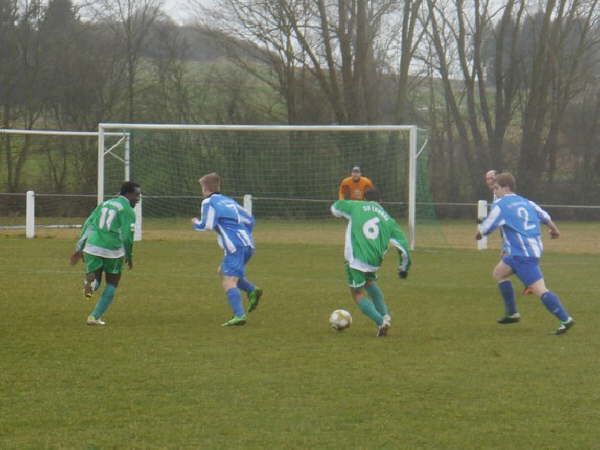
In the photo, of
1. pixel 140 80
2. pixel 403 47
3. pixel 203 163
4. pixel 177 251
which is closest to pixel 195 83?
pixel 140 80

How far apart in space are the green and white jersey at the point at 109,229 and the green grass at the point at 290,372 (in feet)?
2.56

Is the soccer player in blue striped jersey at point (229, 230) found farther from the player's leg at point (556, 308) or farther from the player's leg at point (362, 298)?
the player's leg at point (556, 308)

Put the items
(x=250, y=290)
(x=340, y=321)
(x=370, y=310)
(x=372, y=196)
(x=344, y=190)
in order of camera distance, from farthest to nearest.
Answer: (x=344, y=190) < (x=250, y=290) < (x=340, y=321) < (x=372, y=196) < (x=370, y=310)

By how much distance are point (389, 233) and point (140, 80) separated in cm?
3107

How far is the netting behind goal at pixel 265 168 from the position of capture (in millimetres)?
25391

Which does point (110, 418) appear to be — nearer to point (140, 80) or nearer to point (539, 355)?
point (539, 355)

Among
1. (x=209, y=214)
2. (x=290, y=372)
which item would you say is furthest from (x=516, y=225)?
(x=290, y=372)

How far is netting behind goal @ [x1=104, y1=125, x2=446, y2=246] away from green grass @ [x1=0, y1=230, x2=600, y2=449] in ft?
37.3

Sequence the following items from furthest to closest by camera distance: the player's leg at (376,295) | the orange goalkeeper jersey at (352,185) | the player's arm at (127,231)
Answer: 1. the orange goalkeeper jersey at (352,185)
2. the player's arm at (127,231)
3. the player's leg at (376,295)

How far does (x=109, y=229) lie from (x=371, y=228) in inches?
104

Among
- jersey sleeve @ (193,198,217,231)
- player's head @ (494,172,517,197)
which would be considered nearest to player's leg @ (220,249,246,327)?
jersey sleeve @ (193,198,217,231)

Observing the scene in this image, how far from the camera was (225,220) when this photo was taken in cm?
1027

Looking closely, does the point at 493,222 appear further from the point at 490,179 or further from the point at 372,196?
the point at 490,179

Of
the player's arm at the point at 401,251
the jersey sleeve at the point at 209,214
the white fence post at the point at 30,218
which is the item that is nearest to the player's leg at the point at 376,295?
the player's arm at the point at 401,251
